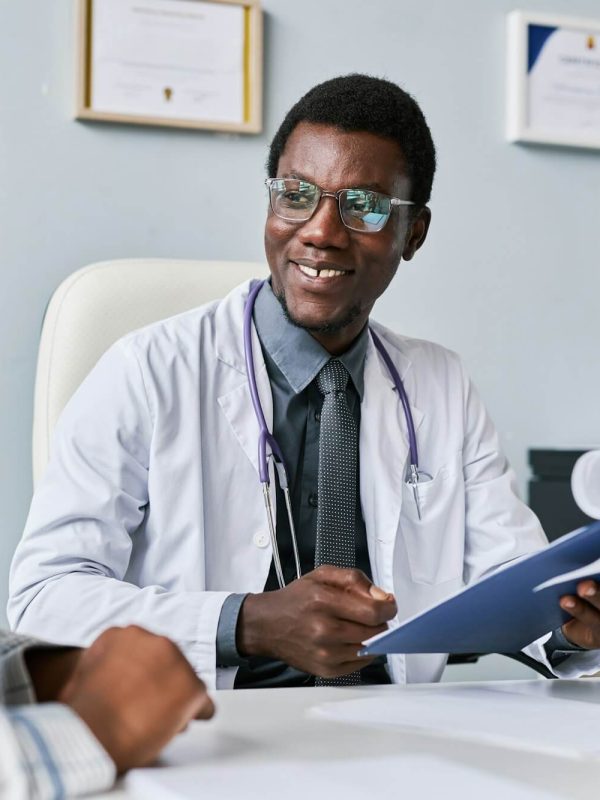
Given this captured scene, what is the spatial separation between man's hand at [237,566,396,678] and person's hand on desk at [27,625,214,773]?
1.15 ft

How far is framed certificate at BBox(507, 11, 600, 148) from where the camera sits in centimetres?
215

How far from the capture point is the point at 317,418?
4.52 feet

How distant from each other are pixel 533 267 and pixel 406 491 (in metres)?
0.97

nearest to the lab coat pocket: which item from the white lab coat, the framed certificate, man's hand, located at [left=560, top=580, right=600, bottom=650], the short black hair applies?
the white lab coat

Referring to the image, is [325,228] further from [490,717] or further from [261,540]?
[490,717]

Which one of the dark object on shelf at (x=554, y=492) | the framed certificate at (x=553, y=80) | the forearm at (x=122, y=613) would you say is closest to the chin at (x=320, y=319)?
the forearm at (x=122, y=613)

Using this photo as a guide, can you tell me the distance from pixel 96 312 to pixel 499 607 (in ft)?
2.58

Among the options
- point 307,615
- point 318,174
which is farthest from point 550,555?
point 318,174

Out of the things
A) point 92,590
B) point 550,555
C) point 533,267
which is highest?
point 533,267

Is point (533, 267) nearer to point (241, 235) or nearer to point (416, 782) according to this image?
point (241, 235)

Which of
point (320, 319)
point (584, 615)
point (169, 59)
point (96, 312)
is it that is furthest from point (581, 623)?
point (169, 59)

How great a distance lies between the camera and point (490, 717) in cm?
75

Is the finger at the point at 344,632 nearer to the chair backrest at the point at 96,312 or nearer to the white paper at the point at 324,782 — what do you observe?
the white paper at the point at 324,782

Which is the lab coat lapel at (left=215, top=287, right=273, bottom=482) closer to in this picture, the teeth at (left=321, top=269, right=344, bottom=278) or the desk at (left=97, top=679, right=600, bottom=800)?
the teeth at (left=321, top=269, right=344, bottom=278)
